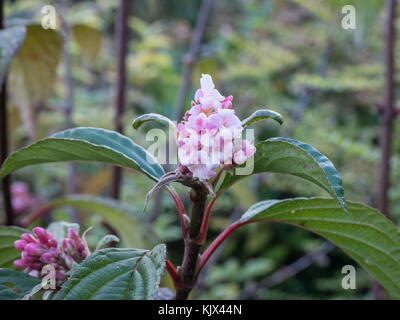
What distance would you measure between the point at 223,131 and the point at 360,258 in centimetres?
16

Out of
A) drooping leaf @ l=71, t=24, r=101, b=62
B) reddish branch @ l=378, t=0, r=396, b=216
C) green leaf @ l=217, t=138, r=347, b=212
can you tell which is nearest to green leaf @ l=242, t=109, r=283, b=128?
green leaf @ l=217, t=138, r=347, b=212

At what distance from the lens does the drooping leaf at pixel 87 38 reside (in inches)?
28.4

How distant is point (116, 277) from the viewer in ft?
0.81

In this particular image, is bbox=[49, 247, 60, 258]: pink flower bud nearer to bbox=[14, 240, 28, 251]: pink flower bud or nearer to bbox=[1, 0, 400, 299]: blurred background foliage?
bbox=[14, 240, 28, 251]: pink flower bud

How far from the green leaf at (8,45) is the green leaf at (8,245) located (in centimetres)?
15

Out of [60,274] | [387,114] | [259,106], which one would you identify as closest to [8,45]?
[60,274]

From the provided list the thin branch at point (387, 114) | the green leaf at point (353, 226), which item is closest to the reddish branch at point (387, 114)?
the thin branch at point (387, 114)

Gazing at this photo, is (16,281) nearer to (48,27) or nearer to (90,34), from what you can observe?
(48,27)

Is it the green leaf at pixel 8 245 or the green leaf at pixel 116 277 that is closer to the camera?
the green leaf at pixel 116 277

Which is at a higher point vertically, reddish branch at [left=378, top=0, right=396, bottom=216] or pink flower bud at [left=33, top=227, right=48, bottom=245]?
reddish branch at [left=378, top=0, right=396, bottom=216]

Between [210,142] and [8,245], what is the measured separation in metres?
0.21

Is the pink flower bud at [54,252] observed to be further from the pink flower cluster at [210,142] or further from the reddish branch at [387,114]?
the reddish branch at [387,114]

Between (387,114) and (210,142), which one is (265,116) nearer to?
(210,142)

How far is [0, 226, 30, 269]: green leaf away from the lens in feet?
1.13
